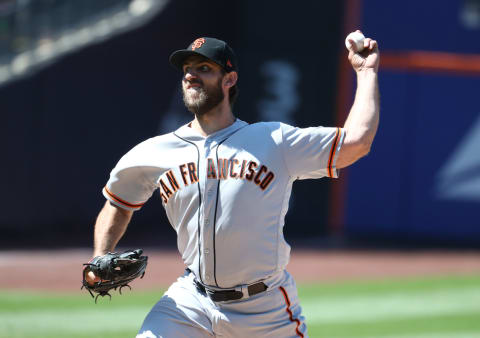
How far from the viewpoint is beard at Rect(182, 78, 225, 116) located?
3982 mm

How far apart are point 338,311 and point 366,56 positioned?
5151mm

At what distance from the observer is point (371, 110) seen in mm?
3676

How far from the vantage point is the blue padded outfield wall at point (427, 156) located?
13258mm

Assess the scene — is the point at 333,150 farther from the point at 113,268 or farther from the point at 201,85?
the point at 113,268

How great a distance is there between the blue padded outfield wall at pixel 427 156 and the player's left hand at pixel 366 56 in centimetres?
957

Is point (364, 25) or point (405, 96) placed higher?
point (364, 25)

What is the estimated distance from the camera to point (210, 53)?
3957 millimetres

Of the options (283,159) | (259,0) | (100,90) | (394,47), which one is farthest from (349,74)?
(283,159)

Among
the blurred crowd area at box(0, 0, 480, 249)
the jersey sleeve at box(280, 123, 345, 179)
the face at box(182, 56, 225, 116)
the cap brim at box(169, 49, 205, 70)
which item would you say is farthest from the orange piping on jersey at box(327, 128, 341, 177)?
the blurred crowd area at box(0, 0, 480, 249)

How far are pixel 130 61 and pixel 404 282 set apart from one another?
5977mm

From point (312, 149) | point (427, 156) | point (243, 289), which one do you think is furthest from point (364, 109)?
point (427, 156)

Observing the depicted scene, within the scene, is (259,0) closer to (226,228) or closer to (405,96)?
(405,96)

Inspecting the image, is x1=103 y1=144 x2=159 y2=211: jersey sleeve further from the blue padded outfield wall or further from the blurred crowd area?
the blue padded outfield wall

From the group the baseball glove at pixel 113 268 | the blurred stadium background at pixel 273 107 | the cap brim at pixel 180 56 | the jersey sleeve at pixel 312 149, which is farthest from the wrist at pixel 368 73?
the blurred stadium background at pixel 273 107
